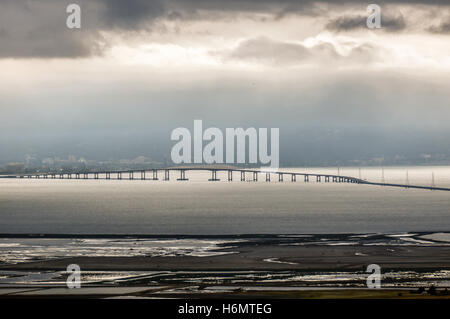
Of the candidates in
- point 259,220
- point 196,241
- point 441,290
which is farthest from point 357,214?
point 441,290

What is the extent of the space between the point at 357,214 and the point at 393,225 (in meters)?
23.2

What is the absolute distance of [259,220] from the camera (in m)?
115

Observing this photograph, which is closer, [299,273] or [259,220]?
[299,273]

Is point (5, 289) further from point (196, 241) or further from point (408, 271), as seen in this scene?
point (196, 241)

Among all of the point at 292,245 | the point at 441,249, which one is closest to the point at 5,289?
the point at 292,245

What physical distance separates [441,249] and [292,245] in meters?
12.2

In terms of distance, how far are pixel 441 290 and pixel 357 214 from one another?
264 ft

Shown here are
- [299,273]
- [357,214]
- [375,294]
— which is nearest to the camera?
[375,294]

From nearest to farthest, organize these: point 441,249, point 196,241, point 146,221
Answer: point 441,249 → point 196,241 → point 146,221

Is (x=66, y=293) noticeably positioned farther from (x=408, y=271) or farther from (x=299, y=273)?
(x=408, y=271)
